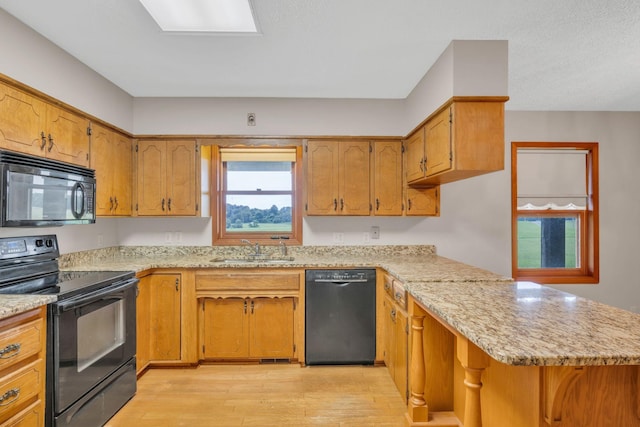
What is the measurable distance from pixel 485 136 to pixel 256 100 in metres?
2.19

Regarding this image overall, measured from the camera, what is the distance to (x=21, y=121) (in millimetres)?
2025

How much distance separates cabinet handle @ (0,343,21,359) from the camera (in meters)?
1.46

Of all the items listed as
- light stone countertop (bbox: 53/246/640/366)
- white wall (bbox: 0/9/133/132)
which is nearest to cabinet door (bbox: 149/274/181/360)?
light stone countertop (bbox: 53/246/640/366)

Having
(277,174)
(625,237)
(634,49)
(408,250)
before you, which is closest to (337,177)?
(277,174)

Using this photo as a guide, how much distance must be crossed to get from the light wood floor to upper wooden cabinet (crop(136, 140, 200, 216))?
1444mm

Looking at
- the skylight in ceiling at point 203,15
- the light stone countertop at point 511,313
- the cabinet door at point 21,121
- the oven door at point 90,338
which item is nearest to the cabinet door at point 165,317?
the light stone countertop at point 511,313

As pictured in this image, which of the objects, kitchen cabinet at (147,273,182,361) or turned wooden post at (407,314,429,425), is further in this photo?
kitchen cabinet at (147,273,182,361)

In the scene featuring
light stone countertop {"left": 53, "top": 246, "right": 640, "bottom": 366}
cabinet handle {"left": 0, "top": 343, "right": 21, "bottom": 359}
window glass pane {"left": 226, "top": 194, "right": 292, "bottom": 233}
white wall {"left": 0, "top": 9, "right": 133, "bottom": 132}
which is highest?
white wall {"left": 0, "top": 9, "right": 133, "bottom": 132}

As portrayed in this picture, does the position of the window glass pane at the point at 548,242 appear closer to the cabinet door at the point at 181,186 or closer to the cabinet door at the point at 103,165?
the cabinet door at the point at 181,186

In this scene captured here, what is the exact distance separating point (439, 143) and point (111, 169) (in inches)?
108

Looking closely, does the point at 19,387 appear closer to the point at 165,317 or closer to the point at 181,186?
the point at 165,317

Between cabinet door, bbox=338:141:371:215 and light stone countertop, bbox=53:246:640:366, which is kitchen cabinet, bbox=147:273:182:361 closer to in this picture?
light stone countertop, bbox=53:246:640:366

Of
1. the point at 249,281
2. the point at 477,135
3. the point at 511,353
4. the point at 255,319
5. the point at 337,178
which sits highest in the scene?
the point at 477,135

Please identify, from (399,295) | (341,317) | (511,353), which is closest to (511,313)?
(511,353)
